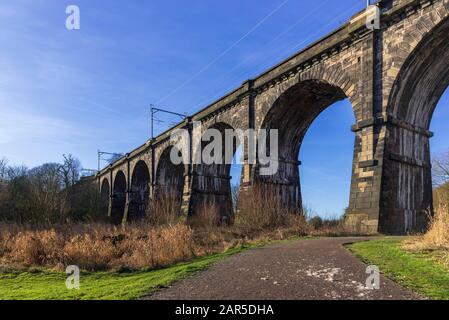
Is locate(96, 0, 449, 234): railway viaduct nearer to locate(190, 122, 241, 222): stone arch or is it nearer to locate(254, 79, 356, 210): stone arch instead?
locate(254, 79, 356, 210): stone arch

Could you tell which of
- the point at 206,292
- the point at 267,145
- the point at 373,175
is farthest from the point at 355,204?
the point at 206,292

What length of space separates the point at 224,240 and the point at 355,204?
502 centimetres

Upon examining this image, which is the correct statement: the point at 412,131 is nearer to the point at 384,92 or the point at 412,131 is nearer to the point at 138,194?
the point at 384,92

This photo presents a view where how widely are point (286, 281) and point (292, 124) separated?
16.3m

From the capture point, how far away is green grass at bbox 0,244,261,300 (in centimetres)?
531

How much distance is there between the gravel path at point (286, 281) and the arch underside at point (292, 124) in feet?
41.9

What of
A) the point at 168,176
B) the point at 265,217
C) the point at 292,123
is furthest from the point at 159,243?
the point at 168,176

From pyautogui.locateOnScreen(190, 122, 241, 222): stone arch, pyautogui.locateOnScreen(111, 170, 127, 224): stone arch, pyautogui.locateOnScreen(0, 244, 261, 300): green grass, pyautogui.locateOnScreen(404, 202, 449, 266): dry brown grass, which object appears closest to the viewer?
pyautogui.locateOnScreen(0, 244, 261, 300): green grass

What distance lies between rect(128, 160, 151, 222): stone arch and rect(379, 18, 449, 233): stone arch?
29.9 metres

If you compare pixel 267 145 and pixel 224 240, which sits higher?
pixel 267 145

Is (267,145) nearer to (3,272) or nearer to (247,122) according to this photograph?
(247,122)

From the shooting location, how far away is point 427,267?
564 centimetres

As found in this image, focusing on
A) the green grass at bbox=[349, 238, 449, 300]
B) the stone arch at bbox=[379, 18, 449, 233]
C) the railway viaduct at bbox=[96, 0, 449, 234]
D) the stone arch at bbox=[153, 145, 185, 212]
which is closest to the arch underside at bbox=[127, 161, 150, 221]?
the stone arch at bbox=[153, 145, 185, 212]

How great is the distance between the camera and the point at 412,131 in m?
14.6
